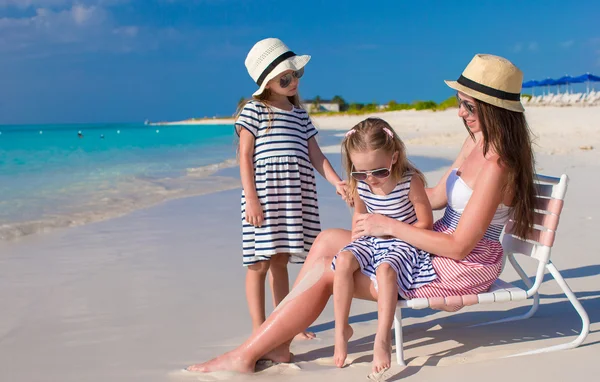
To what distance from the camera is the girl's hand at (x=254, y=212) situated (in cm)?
358

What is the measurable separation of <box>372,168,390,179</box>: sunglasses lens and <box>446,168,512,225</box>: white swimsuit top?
397 mm

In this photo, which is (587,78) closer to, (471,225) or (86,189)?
(86,189)

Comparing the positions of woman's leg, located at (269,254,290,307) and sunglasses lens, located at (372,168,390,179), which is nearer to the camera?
sunglasses lens, located at (372,168,390,179)

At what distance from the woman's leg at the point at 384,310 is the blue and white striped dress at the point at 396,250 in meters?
0.06

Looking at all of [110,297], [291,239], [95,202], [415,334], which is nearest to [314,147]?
[291,239]

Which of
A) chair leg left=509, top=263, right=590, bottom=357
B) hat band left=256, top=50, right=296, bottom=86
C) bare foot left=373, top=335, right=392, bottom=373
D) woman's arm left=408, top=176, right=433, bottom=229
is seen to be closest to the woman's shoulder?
hat band left=256, top=50, right=296, bottom=86

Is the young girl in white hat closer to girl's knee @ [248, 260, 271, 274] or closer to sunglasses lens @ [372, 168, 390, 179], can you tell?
girl's knee @ [248, 260, 271, 274]

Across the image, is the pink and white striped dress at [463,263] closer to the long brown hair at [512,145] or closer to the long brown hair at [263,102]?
the long brown hair at [512,145]

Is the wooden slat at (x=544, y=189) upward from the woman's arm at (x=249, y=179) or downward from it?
downward

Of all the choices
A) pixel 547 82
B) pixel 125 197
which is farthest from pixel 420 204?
pixel 547 82

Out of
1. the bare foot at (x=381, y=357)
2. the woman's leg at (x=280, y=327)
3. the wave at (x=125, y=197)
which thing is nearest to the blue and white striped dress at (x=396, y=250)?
the woman's leg at (x=280, y=327)

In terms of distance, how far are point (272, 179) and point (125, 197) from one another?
7.08 m

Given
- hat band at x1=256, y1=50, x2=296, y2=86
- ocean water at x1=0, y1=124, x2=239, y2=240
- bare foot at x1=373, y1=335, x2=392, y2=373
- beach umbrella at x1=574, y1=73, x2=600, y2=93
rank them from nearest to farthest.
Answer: bare foot at x1=373, y1=335, x2=392, y2=373, hat band at x1=256, y1=50, x2=296, y2=86, ocean water at x1=0, y1=124, x2=239, y2=240, beach umbrella at x1=574, y1=73, x2=600, y2=93

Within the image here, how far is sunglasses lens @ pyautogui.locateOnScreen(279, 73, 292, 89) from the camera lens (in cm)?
368
